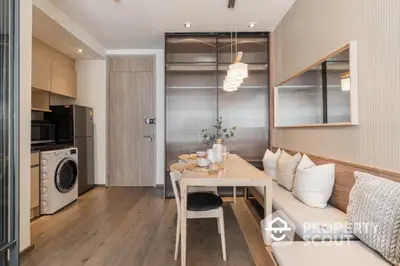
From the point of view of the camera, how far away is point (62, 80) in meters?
4.41

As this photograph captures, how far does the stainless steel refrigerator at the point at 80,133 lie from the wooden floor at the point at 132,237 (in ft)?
2.52

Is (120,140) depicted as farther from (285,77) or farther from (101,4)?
(285,77)

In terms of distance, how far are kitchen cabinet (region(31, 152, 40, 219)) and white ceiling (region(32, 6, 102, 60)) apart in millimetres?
1710

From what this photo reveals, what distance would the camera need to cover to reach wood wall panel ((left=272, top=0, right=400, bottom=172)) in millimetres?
1614

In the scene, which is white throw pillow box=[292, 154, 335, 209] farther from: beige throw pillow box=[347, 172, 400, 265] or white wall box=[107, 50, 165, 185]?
white wall box=[107, 50, 165, 185]

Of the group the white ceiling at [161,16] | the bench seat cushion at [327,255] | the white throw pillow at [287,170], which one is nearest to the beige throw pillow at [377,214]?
the bench seat cushion at [327,255]

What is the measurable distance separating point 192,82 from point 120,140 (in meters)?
2.01

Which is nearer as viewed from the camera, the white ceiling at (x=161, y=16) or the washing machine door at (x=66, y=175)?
the white ceiling at (x=161, y=16)

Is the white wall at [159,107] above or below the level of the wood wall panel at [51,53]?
below

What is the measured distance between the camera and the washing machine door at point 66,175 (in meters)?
3.55

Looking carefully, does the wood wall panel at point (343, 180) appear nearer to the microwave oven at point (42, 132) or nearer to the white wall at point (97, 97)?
the microwave oven at point (42, 132)

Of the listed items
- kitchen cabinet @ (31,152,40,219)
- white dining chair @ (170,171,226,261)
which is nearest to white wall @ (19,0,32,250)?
kitchen cabinet @ (31,152,40,219)

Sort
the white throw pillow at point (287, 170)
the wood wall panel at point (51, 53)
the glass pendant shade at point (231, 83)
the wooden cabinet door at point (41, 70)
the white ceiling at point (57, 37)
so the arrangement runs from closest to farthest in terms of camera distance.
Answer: the white throw pillow at point (287, 170) < the glass pendant shade at point (231, 83) < the white ceiling at point (57, 37) < the wooden cabinet door at point (41, 70) < the wood wall panel at point (51, 53)

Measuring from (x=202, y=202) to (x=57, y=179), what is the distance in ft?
7.66
